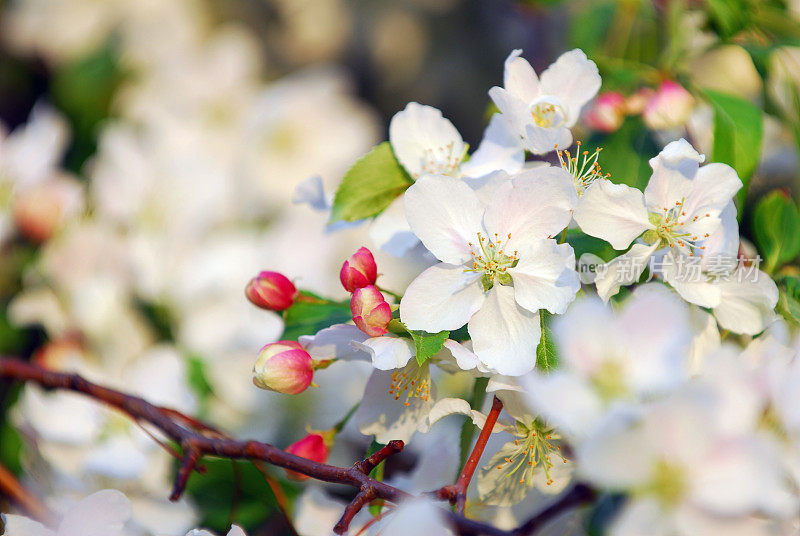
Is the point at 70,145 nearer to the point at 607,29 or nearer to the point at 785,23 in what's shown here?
the point at 607,29

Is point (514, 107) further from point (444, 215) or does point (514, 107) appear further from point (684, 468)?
point (684, 468)

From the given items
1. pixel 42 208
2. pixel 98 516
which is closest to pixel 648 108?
pixel 98 516

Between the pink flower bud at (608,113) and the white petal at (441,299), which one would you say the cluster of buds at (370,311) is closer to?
the white petal at (441,299)

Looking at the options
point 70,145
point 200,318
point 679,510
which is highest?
point 679,510

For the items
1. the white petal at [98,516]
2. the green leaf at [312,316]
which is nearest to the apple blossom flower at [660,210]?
the green leaf at [312,316]

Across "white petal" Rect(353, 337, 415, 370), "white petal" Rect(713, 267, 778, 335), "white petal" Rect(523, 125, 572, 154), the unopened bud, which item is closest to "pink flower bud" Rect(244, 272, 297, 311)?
"white petal" Rect(353, 337, 415, 370)

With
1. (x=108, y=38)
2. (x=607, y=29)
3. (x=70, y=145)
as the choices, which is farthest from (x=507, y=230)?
(x=108, y=38)
